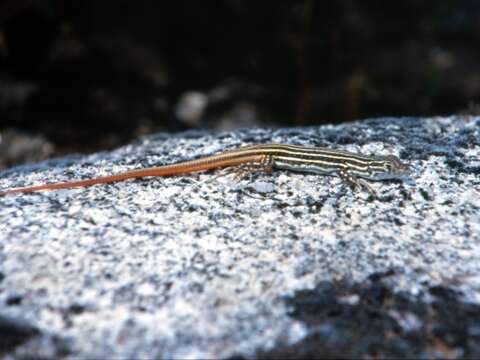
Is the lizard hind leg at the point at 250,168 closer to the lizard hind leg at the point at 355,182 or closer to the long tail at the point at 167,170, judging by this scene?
the long tail at the point at 167,170

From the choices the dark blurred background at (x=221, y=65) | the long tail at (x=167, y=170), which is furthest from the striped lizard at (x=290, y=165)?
the dark blurred background at (x=221, y=65)

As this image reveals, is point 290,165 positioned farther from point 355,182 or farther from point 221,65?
point 221,65

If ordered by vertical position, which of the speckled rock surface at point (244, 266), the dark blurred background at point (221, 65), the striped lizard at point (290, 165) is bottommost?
the speckled rock surface at point (244, 266)

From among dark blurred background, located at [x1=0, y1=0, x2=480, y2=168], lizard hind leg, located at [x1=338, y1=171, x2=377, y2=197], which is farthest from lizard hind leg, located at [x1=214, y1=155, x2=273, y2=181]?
dark blurred background, located at [x1=0, y1=0, x2=480, y2=168]

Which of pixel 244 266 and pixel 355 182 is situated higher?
pixel 355 182

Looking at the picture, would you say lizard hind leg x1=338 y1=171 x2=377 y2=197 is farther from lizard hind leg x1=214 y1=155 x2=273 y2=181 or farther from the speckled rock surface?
lizard hind leg x1=214 y1=155 x2=273 y2=181

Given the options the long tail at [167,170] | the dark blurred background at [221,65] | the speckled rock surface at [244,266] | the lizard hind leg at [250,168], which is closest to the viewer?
the speckled rock surface at [244,266]

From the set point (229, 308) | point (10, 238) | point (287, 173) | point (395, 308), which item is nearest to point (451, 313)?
point (395, 308)

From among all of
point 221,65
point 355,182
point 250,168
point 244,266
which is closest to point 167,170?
point 250,168
